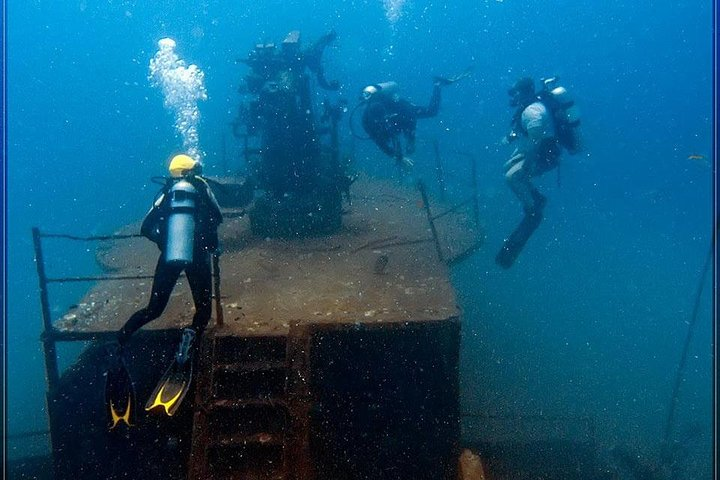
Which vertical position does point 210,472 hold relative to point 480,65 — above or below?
below

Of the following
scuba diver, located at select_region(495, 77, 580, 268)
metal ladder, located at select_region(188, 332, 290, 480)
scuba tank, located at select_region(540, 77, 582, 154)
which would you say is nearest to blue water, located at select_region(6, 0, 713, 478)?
scuba diver, located at select_region(495, 77, 580, 268)

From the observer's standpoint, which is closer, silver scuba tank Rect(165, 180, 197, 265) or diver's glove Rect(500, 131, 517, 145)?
silver scuba tank Rect(165, 180, 197, 265)

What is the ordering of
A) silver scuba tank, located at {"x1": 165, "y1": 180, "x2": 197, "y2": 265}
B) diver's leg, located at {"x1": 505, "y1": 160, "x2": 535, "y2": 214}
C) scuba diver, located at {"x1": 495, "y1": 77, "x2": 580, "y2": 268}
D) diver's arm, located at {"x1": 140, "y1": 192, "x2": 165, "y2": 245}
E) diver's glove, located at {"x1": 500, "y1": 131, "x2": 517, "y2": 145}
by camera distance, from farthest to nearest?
1. diver's leg, located at {"x1": 505, "y1": 160, "x2": 535, "y2": 214}
2. diver's glove, located at {"x1": 500, "y1": 131, "x2": 517, "y2": 145}
3. scuba diver, located at {"x1": 495, "y1": 77, "x2": 580, "y2": 268}
4. diver's arm, located at {"x1": 140, "y1": 192, "x2": 165, "y2": 245}
5. silver scuba tank, located at {"x1": 165, "y1": 180, "x2": 197, "y2": 265}

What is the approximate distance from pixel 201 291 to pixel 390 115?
5.17 m

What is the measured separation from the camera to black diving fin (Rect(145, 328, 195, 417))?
14.6 ft

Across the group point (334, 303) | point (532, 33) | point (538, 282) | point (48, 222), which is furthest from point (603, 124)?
point (334, 303)

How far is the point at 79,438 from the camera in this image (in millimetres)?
6789

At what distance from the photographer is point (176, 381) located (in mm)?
4715

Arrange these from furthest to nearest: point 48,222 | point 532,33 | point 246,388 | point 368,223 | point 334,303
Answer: point 532,33 < point 48,222 < point 368,223 < point 334,303 < point 246,388

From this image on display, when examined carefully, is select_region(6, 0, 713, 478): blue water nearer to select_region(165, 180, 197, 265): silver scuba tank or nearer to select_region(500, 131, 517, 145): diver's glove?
select_region(500, 131, 517, 145): diver's glove

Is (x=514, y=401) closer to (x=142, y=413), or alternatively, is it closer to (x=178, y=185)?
(x=142, y=413)

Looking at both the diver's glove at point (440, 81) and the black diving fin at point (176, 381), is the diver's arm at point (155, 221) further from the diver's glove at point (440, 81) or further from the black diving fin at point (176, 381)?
the diver's glove at point (440, 81)

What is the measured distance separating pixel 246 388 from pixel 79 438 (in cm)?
331

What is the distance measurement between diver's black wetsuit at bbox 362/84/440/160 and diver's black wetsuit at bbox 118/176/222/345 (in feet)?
14.4
